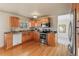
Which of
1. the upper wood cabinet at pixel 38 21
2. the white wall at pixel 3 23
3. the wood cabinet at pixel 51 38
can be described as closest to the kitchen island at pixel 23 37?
the wood cabinet at pixel 51 38

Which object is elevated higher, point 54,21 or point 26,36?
point 54,21

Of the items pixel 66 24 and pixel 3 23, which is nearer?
pixel 66 24

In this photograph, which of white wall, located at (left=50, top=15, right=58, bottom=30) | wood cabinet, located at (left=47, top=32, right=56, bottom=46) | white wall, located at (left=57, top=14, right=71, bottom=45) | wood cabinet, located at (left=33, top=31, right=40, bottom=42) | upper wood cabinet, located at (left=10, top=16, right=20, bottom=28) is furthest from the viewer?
wood cabinet, located at (left=47, top=32, right=56, bottom=46)

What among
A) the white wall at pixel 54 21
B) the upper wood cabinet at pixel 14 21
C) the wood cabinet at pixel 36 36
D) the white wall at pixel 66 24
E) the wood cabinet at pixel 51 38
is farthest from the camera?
the wood cabinet at pixel 51 38

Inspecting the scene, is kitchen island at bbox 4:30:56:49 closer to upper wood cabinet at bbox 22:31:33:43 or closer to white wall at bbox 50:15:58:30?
upper wood cabinet at bbox 22:31:33:43

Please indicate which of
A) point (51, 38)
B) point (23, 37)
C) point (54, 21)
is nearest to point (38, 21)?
point (54, 21)

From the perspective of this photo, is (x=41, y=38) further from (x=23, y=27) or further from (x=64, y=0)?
(x=64, y=0)

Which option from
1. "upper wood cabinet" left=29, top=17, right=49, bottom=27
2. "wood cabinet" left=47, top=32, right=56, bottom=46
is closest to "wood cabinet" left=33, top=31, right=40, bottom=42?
"upper wood cabinet" left=29, top=17, right=49, bottom=27

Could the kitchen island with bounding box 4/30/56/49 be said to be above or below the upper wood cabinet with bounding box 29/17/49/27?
below

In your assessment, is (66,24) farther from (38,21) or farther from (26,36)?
(26,36)

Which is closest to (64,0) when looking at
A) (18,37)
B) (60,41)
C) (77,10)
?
(77,10)

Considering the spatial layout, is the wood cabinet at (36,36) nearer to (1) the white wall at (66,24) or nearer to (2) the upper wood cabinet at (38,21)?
(2) the upper wood cabinet at (38,21)

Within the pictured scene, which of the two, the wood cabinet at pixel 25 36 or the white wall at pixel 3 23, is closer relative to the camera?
the white wall at pixel 3 23

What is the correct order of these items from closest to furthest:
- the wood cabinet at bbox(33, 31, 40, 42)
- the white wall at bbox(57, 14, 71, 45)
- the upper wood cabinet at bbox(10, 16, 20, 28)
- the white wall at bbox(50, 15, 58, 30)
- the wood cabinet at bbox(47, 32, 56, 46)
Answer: the white wall at bbox(57, 14, 71, 45), the white wall at bbox(50, 15, 58, 30), the upper wood cabinet at bbox(10, 16, 20, 28), the wood cabinet at bbox(33, 31, 40, 42), the wood cabinet at bbox(47, 32, 56, 46)
